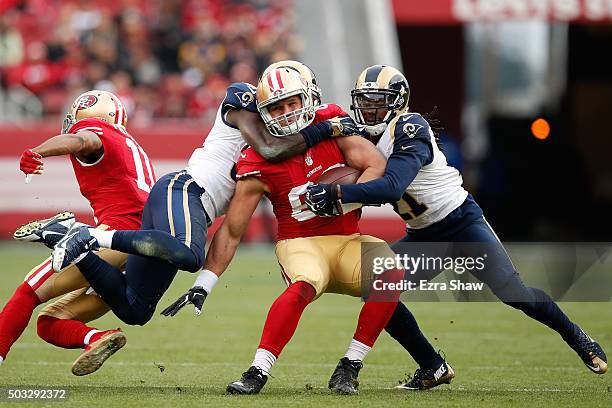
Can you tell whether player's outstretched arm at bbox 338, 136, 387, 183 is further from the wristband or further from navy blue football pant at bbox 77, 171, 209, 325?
navy blue football pant at bbox 77, 171, 209, 325

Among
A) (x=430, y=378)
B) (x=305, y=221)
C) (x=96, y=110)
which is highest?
(x=96, y=110)

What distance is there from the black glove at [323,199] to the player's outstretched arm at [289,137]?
0.29 meters

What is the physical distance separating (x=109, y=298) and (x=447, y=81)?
1271cm

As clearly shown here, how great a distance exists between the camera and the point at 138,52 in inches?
645

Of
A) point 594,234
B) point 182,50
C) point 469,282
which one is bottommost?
point 594,234

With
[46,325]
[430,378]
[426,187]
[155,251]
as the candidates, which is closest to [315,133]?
[426,187]

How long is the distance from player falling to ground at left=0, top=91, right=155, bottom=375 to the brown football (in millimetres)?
1093

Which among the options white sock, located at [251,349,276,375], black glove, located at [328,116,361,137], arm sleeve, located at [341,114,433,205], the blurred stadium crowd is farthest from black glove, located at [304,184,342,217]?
the blurred stadium crowd

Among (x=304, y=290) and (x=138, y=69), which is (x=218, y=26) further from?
(x=304, y=290)

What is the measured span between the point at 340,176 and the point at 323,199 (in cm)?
32

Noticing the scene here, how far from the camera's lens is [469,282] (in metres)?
6.78

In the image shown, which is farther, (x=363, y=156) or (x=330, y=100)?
(x=330, y=100)

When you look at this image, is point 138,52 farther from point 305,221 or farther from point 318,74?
point 305,221

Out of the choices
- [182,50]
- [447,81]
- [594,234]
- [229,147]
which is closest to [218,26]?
[182,50]
